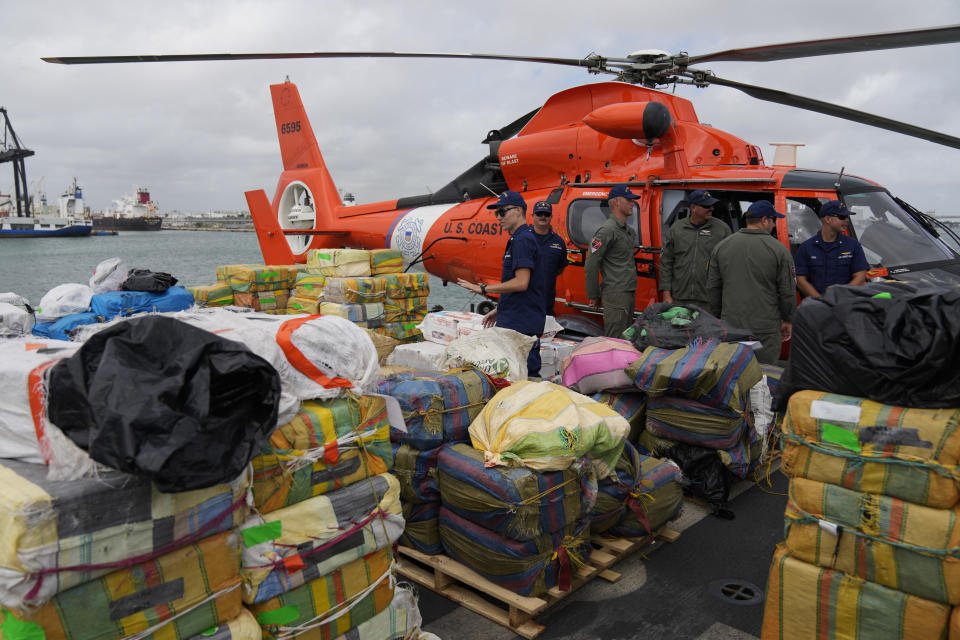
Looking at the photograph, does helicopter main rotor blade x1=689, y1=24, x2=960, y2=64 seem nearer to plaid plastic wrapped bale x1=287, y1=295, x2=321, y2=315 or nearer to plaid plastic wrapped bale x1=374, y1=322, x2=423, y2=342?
plaid plastic wrapped bale x1=374, y1=322, x2=423, y2=342

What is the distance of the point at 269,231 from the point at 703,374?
891 centimetres

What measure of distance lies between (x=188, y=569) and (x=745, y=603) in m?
2.67

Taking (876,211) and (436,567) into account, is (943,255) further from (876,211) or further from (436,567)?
(436,567)

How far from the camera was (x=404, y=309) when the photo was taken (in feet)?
25.4

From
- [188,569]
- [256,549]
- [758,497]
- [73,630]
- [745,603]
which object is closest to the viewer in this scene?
[73,630]

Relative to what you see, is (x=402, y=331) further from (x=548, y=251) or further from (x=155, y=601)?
(x=155, y=601)

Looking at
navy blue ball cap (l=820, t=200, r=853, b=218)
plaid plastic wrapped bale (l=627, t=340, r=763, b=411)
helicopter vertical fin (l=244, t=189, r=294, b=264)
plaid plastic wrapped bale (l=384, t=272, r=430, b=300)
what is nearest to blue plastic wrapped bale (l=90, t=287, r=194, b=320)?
plaid plastic wrapped bale (l=384, t=272, r=430, b=300)

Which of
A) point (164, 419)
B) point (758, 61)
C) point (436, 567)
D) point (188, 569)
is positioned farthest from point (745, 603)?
point (758, 61)

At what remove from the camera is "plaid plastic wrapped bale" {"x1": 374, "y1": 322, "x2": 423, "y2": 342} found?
7.54 m

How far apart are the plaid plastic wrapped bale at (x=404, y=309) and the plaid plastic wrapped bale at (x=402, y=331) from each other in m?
0.06

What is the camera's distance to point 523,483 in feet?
9.38

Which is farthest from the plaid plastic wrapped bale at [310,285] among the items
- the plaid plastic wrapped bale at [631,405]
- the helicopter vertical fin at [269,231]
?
the plaid plastic wrapped bale at [631,405]

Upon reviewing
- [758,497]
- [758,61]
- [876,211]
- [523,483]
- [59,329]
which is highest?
[758,61]

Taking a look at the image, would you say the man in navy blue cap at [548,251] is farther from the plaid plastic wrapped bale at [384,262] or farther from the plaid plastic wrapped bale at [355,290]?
the plaid plastic wrapped bale at [384,262]
